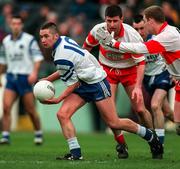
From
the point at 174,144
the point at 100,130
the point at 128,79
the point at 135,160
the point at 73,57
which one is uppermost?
the point at 73,57

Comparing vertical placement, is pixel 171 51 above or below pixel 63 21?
above

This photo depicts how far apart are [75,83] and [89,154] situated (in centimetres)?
221

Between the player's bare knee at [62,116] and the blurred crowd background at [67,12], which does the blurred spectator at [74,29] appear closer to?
the blurred crowd background at [67,12]

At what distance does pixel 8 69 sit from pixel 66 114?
5.68m

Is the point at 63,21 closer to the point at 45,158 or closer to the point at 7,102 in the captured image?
the point at 7,102

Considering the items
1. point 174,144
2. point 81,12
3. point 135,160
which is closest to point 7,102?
point 174,144

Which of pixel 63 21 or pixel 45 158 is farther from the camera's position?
pixel 63 21

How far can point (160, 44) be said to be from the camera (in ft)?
39.0

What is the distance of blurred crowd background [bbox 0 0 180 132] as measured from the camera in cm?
2253

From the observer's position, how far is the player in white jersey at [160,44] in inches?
467

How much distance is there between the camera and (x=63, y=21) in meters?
24.5

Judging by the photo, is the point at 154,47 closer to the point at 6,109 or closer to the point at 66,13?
the point at 6,109

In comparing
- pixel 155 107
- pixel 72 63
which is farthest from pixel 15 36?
pixel 72 63

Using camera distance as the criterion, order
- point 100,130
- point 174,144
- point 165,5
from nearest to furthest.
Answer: point 174,144 → point 165,5 → point 100,130
